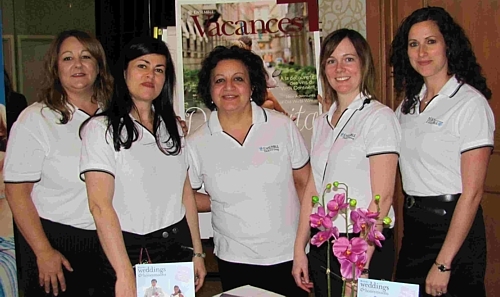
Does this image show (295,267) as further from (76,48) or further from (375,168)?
(76,48)

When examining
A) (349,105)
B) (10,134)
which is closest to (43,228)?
(10,134)

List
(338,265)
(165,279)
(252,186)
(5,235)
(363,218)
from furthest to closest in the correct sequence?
(5,235)
(252,186)
(338,265)
(165,279)
(363,218)

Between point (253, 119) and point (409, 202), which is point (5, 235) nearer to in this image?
point (253, 119)

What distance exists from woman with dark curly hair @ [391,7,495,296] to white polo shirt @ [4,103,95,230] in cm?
133

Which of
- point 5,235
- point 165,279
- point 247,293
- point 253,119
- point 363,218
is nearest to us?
point 363,218

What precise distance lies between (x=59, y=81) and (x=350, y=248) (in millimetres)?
1596

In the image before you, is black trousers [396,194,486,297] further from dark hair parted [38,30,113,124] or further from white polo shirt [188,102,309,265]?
dark hair parted [38,30,113,124]

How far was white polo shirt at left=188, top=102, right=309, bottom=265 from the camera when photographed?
7.43 feet

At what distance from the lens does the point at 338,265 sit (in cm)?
212

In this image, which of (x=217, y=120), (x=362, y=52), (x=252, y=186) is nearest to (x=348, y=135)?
(x=362, y=52)

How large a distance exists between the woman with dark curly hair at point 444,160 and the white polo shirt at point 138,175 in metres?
0.93

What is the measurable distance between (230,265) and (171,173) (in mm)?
483

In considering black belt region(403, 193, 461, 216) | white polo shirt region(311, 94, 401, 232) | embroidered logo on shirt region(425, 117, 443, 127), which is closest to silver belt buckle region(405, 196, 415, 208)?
black belt region(403, 193, 461, 216)

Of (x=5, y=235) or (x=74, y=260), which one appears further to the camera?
(x=5, y=235)
